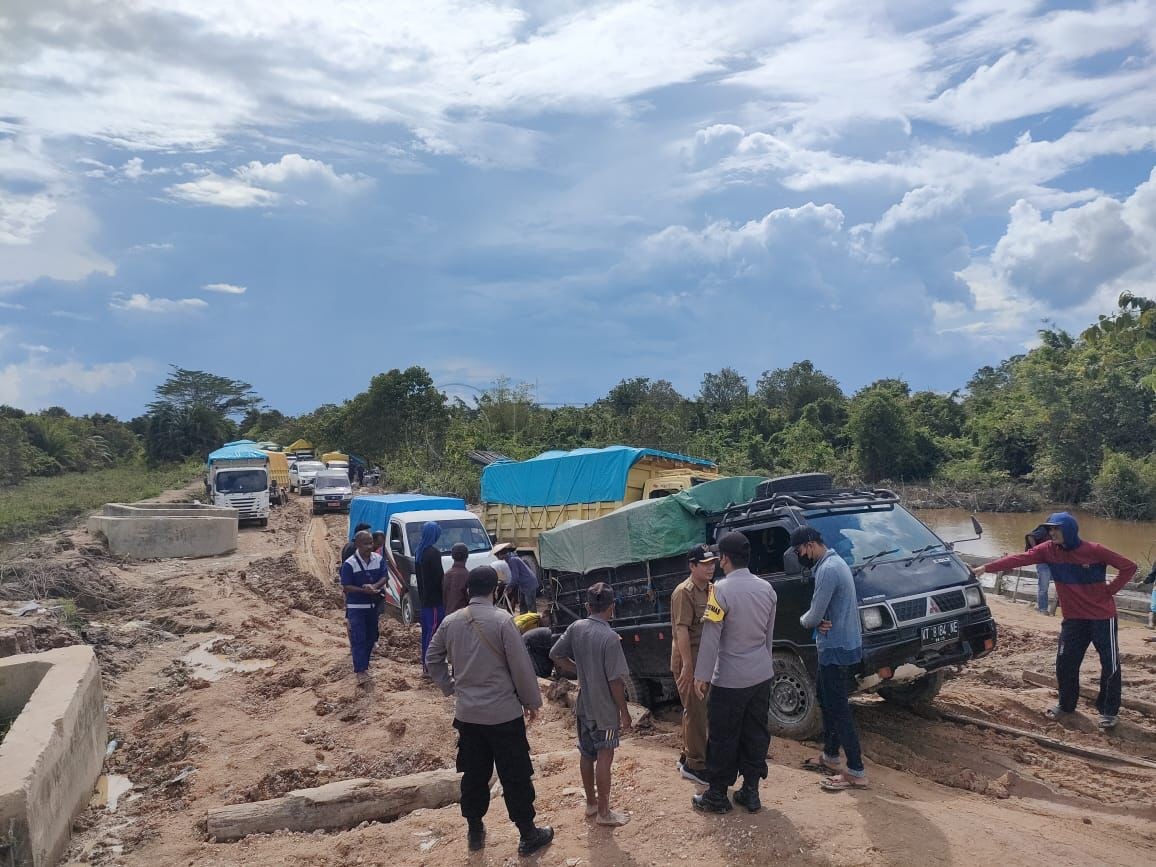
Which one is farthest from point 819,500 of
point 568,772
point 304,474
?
point 304,474

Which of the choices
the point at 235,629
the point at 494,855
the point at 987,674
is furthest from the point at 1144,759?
the point at 235,629

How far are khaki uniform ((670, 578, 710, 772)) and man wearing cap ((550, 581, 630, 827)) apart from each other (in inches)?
21.9

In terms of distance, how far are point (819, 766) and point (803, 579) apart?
1364 mm

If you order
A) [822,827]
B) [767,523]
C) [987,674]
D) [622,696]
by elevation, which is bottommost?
[987,674]

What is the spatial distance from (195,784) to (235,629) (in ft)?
20.5

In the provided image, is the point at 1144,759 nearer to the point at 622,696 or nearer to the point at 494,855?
the point at 622,696

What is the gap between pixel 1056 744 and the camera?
661 cm

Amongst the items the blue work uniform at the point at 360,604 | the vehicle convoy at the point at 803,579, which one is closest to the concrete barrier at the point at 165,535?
the blue work uniform at the point at 360,604

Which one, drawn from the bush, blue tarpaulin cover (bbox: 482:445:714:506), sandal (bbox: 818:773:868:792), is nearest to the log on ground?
sandal (bbox: 818:773:868:792)

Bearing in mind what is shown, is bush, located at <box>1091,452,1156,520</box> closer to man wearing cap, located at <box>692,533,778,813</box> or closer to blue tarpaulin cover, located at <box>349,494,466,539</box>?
blue tarpaulin cover, located at <box>349,494,466,539</box>

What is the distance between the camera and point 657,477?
17234 mm

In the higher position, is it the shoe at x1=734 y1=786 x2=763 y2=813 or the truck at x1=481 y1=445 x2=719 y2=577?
the truck at x1=481 y1=445 x2=719 y2=577

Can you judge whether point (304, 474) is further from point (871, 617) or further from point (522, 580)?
point (871, 617)

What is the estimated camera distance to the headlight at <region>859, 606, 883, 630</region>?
20.3ft
